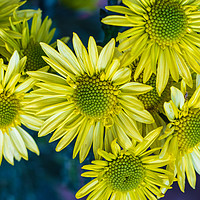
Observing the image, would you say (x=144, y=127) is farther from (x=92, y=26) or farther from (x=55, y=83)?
(x=92, y=26)

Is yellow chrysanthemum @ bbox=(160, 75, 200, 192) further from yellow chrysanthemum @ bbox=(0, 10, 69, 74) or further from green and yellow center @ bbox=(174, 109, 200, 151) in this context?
yellow chrysanthemum @ bbox=(0, 10, 69, 74)

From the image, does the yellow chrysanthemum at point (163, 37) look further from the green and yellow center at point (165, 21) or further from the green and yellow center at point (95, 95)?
the green and yellow center at point (95, 95)

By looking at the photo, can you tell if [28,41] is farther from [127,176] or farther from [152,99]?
[127,176]

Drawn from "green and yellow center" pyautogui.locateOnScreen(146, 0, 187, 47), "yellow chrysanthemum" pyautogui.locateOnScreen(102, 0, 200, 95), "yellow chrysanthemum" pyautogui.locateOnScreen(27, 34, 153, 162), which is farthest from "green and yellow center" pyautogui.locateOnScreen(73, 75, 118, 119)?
"green and yellow center" pyautogui.locateOnScreen(146, 0, 187, 47)

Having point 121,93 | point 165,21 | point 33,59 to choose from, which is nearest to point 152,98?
point 121,93

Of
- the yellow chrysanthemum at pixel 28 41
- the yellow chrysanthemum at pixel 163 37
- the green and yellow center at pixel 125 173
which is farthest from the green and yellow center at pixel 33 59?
the green and yellow center at pixel 125 173

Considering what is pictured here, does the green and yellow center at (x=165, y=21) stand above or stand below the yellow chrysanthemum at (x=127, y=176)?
above

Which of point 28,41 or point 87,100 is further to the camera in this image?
point 28,41
